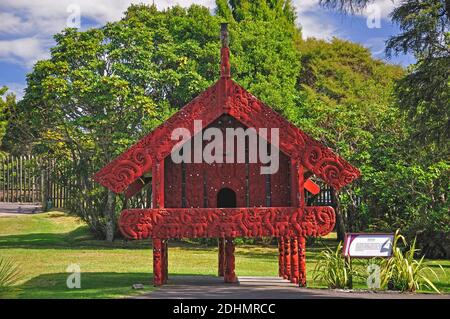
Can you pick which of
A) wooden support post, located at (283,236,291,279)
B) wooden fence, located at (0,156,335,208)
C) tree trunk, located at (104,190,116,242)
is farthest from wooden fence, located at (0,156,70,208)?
wooden support post, located at (283,236,291,279)

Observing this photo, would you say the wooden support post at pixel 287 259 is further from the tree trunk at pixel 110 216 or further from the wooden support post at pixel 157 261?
the tree trunk at pixel 110 216

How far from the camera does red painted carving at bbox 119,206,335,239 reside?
11102 mm

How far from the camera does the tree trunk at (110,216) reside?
25609 millimetres

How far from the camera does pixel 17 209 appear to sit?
34.1 meters

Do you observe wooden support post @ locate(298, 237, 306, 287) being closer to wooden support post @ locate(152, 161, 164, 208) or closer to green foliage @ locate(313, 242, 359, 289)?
green foliage @ locate(313, 242, 359, 289)

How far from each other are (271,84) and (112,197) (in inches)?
353

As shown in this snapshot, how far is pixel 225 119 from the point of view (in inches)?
473

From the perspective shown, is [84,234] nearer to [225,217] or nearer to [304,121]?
[304,121]

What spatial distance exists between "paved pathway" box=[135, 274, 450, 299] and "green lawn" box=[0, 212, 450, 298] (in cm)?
55

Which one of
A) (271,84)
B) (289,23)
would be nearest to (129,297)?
(271,84)

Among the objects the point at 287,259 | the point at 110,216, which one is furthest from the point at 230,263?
the point at 110,216

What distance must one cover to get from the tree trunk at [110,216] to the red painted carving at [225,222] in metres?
14.6

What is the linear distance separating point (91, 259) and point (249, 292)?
9600 millimetres

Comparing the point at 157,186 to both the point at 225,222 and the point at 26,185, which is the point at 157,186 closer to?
the point at 225,222
